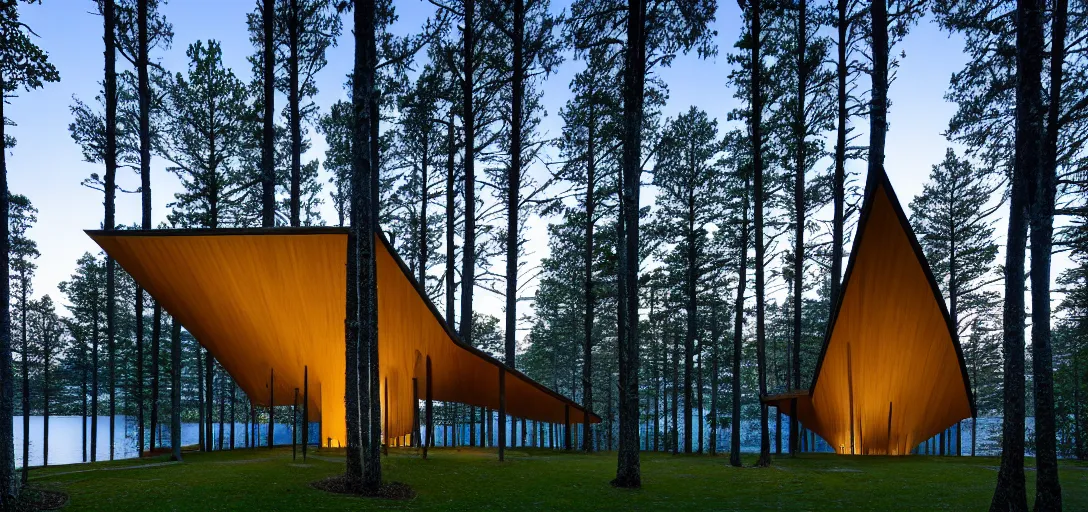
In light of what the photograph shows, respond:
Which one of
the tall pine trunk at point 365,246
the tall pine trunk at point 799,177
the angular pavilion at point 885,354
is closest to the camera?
the tall pine trunk at point 365,246

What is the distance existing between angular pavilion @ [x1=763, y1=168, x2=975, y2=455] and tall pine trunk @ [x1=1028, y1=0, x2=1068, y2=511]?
231cm

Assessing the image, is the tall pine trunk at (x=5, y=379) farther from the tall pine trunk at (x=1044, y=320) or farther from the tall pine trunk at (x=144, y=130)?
the tall pine trunk at (x=1044, y=320)

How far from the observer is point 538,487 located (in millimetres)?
10031

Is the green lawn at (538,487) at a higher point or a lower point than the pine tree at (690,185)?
lower

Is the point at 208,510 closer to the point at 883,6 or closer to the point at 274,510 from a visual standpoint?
the point at 274,510

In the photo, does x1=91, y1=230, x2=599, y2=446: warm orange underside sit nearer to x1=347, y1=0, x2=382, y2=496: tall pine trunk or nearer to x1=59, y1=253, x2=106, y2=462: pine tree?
x1=347, y1=0, x2=382, y2=496: tall pine trunk

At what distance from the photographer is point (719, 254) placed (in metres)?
23.0

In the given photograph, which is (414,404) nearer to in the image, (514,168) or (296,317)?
(296,317)

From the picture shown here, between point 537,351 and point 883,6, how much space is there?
1137 inches

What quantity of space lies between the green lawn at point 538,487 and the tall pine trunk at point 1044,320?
4.97 ft

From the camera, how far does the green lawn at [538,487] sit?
785 centimetres

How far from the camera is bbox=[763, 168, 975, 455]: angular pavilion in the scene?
10.7m

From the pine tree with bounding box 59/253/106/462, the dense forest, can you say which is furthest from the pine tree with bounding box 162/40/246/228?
the pine tree with bounding box 59/253/106/462

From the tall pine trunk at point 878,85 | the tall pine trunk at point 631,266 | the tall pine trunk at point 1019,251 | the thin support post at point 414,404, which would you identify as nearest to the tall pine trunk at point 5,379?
the thin support post at point 414,404
